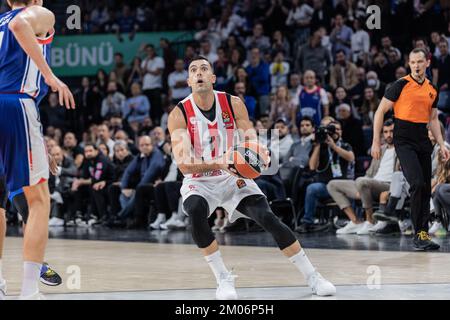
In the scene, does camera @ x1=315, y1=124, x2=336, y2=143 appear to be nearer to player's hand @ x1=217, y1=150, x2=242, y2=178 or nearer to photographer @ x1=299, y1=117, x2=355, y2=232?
photographer @ x1=299, y1=117, x2=355, y2=232

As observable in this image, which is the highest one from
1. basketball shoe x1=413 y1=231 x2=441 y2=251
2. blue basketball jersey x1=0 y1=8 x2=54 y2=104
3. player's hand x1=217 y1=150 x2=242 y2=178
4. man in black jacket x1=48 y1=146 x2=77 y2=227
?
blue basketball jersey x1=0 y1=8 x2=54 y2=104

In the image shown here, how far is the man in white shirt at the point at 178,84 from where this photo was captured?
16156mm

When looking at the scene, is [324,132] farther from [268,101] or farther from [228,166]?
[228,166]

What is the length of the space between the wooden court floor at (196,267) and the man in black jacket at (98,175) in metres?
3.92

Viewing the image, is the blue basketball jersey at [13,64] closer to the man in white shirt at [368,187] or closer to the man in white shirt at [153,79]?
the man in white shirt at [368,187]

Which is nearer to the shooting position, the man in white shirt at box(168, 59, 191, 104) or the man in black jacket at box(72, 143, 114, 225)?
the man in black jacket at box(72, 143, 114, 225)

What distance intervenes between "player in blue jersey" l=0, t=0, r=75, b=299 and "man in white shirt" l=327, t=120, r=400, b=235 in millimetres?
6529

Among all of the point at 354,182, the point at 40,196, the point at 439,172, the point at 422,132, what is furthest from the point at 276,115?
the point at 40,196

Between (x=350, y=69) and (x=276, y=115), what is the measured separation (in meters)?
1.55

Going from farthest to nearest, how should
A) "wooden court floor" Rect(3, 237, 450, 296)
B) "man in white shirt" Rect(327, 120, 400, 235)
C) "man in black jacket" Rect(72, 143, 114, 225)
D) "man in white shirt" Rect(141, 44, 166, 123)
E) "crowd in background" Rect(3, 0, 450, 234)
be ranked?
"man in white shirt" Rect(141, 44, 166, 123), "man in black jacket" Rect(72, 143, 114, 225), "crowd in background" Rect(3, 0, 450, 234), "man in white shirt" Rect(327, 120, 400, 235), "wooden court floor" Rect(3, 237, 450, 296)

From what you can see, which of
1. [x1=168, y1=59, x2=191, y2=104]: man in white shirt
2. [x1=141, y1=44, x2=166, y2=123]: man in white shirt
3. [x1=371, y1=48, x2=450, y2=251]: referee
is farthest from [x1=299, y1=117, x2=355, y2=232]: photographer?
[x1=141, y1=44, x2=166, y2=123]: man in white shirt

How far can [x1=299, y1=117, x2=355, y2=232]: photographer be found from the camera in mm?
11438

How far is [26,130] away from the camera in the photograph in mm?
5086
